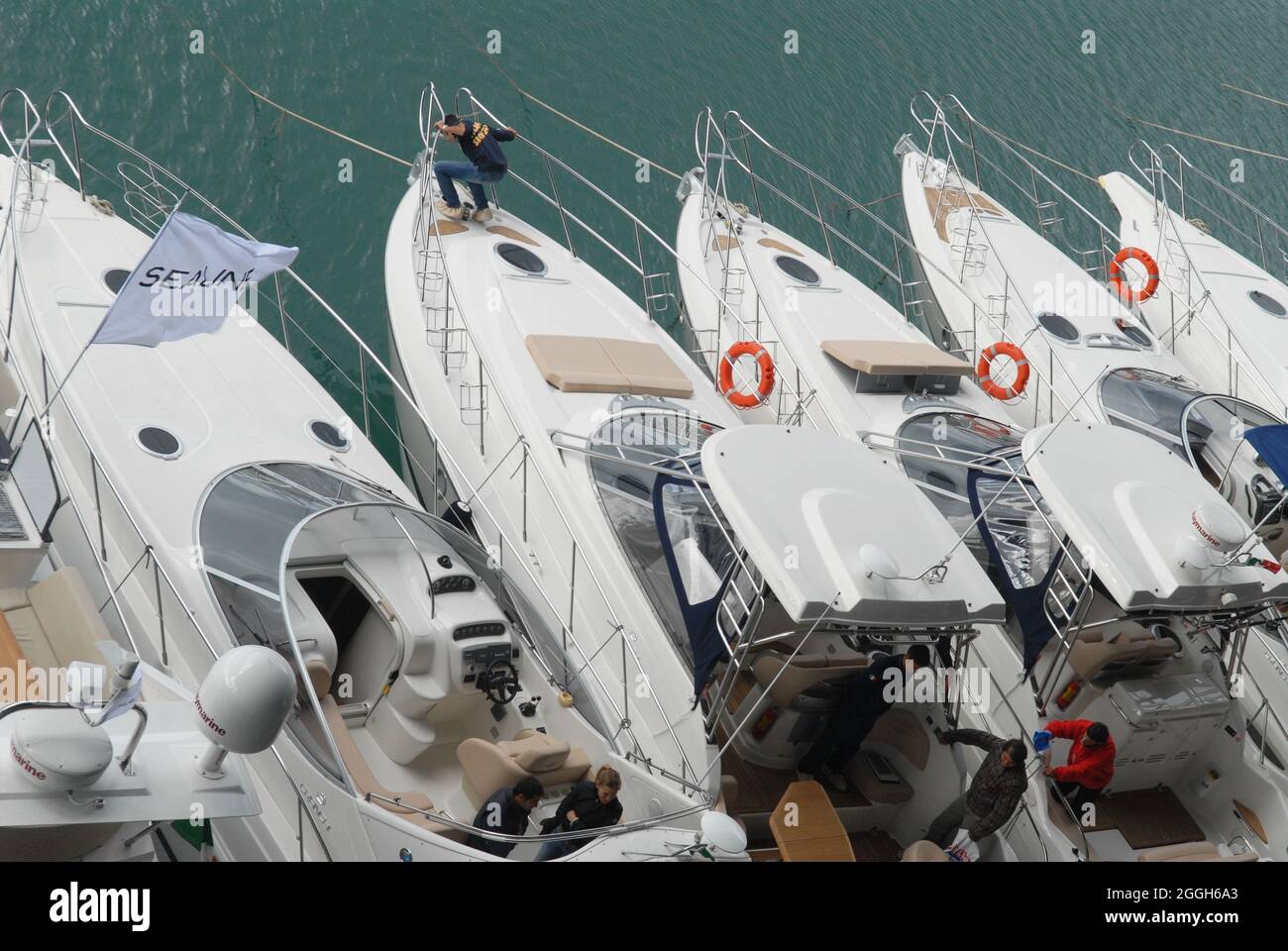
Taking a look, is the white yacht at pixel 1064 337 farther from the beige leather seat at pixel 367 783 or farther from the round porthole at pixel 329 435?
the beige leather seat at pixel 367 783

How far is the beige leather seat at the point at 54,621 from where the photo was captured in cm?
621

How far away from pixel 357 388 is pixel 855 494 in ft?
19.2

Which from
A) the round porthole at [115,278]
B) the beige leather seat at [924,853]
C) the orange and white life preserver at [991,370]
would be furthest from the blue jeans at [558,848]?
the orange and white life preserver at [991,370]

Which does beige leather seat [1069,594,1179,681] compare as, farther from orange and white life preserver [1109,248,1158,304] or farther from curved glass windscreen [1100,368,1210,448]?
orange and white life preserver [1109,248,1158,304]

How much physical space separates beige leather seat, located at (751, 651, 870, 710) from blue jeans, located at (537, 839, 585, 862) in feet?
5.62

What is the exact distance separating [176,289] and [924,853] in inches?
209

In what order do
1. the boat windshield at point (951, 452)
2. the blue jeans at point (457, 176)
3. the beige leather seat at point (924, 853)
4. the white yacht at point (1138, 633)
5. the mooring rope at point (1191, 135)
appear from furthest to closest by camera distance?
the mooring rope at point (1191, 135) < the blue jeans at point (457, 176) < the boat windshield at point (951, 452) < the white yacht at point (1138, 633) < the beige leather seat at point (924, 853)

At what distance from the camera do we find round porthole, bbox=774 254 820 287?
40.1 feet

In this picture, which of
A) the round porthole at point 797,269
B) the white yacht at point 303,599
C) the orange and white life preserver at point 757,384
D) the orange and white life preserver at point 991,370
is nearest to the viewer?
the white yacht at point 303,599

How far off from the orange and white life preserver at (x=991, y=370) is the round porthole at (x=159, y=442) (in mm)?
7070

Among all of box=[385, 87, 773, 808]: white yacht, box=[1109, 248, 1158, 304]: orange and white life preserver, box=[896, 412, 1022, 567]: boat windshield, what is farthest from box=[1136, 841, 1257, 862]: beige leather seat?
box=[1109, 248, 1158, 304]: orange and white life preserver

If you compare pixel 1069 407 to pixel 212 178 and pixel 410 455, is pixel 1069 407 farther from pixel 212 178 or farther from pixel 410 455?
pixel 212 178

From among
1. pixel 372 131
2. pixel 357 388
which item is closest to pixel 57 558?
pixel 357 388

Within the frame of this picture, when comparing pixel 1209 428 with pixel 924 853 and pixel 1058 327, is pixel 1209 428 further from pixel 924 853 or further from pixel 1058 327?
pixel 924 853
